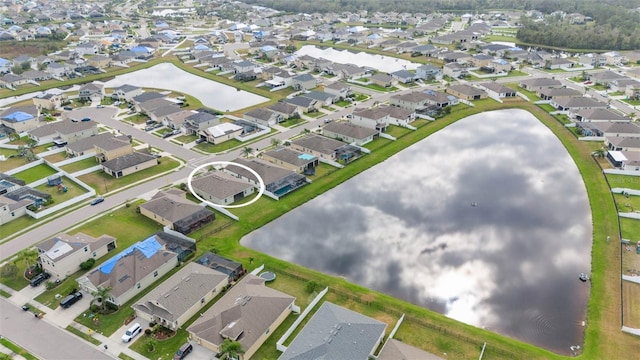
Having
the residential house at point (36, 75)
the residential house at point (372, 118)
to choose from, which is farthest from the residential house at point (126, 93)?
the residential house at point (372, 118)

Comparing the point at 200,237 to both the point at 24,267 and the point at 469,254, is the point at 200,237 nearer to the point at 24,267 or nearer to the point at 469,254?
the point at 24,267

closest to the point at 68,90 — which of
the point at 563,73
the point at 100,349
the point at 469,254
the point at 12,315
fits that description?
the point at 12,315

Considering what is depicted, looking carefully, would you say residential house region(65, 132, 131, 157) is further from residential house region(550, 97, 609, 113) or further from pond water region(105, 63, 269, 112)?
residential house region(550, 97, 609, 113)

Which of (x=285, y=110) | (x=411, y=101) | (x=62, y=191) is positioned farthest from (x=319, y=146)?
(x=62, y=191)

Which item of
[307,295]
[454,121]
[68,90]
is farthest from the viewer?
[68,90]

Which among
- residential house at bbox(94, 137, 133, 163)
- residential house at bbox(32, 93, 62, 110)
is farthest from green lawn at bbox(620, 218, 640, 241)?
residential house at bbox(32, 93, 62, 110)

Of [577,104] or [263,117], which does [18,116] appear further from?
[577,104]

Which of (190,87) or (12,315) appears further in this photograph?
(190,87)
